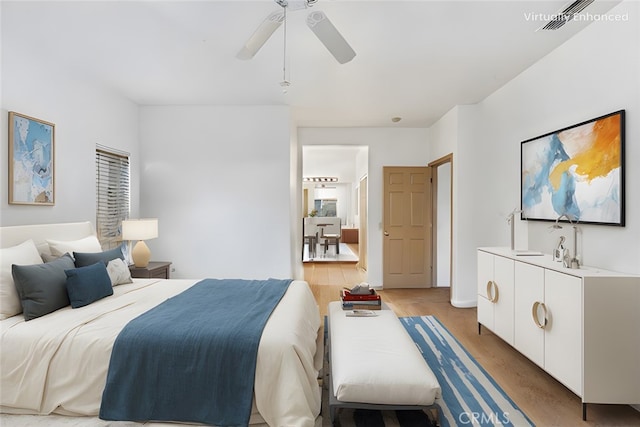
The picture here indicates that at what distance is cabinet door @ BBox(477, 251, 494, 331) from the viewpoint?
3.30 metres

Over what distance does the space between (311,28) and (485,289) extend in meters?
2.88

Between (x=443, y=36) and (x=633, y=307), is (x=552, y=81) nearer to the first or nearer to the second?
(x=443, y=36)

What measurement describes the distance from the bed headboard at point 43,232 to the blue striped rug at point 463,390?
3.17m

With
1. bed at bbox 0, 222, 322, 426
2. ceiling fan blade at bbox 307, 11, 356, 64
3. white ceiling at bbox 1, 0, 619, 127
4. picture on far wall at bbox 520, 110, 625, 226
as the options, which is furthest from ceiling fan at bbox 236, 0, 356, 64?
picture on far wall at bbox 520, 110, 625, 226

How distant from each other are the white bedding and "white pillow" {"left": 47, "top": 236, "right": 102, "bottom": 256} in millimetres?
856

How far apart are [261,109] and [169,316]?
10.6 feet

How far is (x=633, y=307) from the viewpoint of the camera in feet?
6.87

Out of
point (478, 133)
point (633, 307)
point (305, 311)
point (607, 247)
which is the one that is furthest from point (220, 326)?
point (478, 133)

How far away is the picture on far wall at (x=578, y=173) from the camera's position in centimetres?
232

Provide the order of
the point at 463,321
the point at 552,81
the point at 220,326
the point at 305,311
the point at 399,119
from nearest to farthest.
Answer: the point at 220,326 < the point at 305,311 < the point at 552,81 < the point at 463,321 < the point at 399,119

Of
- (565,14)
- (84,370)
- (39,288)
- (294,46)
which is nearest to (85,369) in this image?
(84,370)

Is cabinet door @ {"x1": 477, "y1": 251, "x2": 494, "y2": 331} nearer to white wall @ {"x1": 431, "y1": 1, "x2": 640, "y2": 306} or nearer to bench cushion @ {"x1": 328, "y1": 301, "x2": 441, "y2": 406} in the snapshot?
white wall @ {"x1": 431, "y1": 1, "x2": 640, "y2": 306}

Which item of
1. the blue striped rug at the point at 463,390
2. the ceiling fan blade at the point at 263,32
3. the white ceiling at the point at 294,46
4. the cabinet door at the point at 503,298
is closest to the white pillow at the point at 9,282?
the white ceiling at the point at 294,46

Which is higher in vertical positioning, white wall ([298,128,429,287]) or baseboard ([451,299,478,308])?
white wall ([298,128,429,287])
